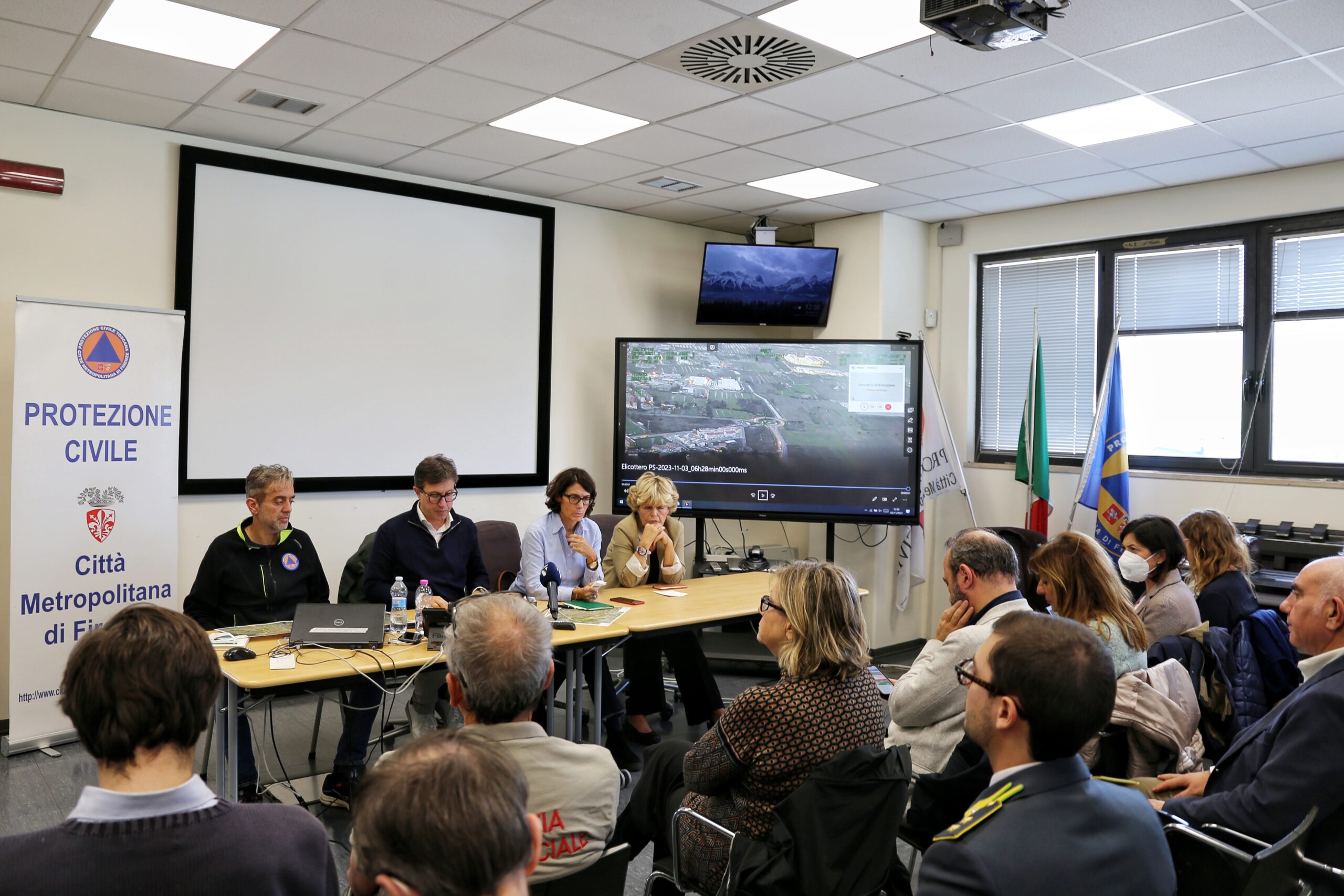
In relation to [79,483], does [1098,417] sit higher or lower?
higher

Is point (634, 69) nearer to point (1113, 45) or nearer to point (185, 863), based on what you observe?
point (1113, 45)

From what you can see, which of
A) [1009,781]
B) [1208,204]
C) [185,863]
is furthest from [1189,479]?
[185,863]

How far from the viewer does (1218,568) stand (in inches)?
140

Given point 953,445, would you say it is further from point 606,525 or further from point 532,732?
point 532,732

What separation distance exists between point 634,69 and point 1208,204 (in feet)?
11.8

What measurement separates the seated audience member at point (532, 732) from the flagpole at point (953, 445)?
4.68 metres

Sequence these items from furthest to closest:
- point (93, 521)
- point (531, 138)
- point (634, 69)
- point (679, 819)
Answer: point (531, 138) → point (93, 521) → point (634, 69) → point (679, 819)

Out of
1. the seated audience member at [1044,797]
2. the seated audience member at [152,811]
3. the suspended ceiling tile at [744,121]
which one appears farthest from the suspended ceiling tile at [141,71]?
the seated audience member at [1044,797]

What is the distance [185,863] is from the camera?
4.14 ft

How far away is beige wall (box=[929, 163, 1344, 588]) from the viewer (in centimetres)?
505

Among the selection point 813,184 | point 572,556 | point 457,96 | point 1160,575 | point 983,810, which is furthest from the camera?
point 813,184

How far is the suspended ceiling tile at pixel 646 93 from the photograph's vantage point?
3.85m

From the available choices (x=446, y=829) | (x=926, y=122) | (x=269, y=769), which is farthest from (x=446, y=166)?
(x=446, y=829)

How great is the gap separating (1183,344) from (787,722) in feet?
15.1
